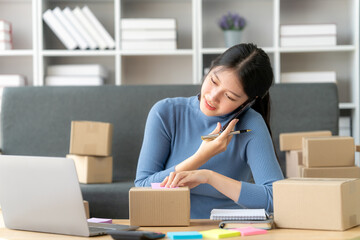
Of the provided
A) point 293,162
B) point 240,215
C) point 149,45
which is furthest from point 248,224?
point 149,45

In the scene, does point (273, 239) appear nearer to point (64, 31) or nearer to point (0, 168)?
point (0, 168)

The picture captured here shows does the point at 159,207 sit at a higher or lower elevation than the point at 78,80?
lower

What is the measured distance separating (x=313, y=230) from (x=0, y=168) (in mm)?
726

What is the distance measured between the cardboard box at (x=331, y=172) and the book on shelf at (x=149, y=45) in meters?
1.40

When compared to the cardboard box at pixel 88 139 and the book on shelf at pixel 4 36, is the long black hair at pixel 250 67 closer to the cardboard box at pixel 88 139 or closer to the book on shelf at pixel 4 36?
the cardboard box at pixel 88 139

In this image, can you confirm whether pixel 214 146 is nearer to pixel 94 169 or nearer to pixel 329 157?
pixel 329 157

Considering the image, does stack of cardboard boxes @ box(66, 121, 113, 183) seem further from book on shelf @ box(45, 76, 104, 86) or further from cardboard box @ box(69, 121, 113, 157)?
book on shelf @ box(45, 76, 104, 86)

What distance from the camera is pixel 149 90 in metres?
2.97

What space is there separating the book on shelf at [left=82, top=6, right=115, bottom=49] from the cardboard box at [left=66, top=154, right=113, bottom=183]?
90 cm

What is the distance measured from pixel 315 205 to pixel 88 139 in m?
1.70

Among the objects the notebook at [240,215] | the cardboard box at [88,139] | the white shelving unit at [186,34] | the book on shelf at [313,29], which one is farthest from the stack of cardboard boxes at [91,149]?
the notebook at [240,215]

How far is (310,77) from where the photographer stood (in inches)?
131

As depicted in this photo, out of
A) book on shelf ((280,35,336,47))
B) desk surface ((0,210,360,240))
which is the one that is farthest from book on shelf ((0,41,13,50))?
desk surface ((0,210,360,240))

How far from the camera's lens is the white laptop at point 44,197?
1089 mm
